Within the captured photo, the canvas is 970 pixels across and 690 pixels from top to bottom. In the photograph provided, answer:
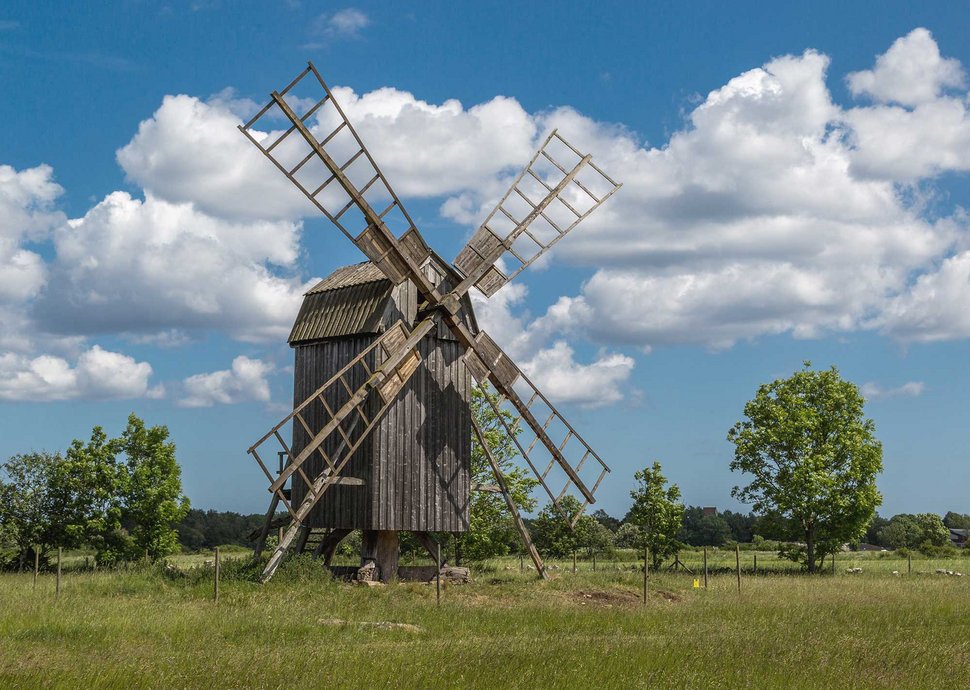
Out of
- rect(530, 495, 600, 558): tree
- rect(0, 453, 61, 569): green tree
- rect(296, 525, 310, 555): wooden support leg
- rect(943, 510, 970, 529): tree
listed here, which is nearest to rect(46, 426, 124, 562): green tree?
rect(0, 453, 61, 569): green tree

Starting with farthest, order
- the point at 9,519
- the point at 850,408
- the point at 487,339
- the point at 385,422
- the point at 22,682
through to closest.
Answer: the point at 850,408, the point at 9,519, the point at 487,339, the point at 385,422, the point at 22,682

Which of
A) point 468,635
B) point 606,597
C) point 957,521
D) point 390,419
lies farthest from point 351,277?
point 957,521

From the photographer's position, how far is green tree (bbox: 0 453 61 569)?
37.8 meters

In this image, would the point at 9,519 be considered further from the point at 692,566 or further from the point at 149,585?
the point at 692,566

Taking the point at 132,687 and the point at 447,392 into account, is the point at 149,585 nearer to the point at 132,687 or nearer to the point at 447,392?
the point at 447,392

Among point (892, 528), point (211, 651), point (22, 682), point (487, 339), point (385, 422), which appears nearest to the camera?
point (22, 682)

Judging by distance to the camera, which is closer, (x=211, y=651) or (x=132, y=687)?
(x=132, y=687)

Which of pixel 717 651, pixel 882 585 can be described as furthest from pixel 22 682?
pixel 882 585

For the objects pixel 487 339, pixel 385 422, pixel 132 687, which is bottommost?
pixel 132 687

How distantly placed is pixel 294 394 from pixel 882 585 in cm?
1895

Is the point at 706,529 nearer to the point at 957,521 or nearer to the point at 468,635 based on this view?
the point at 957,521

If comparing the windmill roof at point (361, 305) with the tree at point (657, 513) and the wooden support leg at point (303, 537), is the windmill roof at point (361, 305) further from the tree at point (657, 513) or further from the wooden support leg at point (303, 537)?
the tree at point (657, 513)

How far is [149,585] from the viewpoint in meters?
24.7

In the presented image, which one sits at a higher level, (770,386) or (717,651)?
(770,386)
